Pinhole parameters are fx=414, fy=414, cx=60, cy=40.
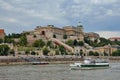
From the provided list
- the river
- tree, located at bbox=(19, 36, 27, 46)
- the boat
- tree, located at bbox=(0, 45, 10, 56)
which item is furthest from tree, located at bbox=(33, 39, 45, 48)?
the river

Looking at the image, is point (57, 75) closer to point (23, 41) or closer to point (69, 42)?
point (23, 41)

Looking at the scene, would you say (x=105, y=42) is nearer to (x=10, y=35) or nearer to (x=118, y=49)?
(x=118, y=49)

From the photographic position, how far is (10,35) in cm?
12319

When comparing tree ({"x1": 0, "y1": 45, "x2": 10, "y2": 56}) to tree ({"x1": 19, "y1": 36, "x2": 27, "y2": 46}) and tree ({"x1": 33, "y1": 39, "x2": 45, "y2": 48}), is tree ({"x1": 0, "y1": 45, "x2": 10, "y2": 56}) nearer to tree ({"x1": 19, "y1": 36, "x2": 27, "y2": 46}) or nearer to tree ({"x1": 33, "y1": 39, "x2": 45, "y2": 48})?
tree ({"x1": 33, "y1": 39, "x2": 45, "y2": 48})

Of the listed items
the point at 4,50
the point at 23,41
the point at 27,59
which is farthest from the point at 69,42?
the point at 27,59

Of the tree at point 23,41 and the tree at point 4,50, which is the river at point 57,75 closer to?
the tree at point 4,50

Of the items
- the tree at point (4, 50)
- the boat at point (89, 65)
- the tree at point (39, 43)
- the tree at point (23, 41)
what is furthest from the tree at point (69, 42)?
the boat at point (89, 65)

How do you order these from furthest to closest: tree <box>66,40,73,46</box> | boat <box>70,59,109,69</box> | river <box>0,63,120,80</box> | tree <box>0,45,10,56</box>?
tree <box>66,40,73,46</box> < tree <box>0,45,10,56</box> < boat <box>70,59,109,69</box> < river <box>0,63,120,80</box>

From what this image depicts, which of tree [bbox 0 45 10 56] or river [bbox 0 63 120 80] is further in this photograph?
tree [bbox 0 45 10 56]

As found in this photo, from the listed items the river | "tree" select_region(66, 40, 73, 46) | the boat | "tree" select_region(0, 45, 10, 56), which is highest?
"tree" select_region(66, 40, 73, 46)

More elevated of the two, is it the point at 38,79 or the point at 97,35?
the point at 97,35

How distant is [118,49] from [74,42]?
53.9 feet

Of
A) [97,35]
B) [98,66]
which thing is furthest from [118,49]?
[98,66]

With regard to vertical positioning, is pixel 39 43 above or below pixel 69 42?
below
